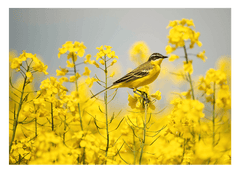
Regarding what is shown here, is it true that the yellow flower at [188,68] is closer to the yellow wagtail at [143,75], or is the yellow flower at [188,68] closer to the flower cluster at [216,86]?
the flower cluster at [216,86]

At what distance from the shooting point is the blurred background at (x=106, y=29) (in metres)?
2.67

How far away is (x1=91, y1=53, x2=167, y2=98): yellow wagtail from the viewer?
272 cm

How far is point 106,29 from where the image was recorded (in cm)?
277

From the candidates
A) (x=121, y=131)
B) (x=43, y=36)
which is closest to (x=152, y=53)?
(x=121, y=131)

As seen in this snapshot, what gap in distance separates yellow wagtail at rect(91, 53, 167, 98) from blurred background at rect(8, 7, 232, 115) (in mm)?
78

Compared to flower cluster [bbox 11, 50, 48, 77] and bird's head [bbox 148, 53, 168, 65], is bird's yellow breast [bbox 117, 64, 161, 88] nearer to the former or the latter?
bird's head [bbox 148, 53, 168, 65]

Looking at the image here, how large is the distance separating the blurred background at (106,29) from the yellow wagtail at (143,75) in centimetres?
8

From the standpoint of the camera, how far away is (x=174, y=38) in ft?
7.32

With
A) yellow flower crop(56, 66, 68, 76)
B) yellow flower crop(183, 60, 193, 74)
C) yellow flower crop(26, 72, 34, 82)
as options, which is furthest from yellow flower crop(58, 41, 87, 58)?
yellow flower crop(183, 60, 193, 74)

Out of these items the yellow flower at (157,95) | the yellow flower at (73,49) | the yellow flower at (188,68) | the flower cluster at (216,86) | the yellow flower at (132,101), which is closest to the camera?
the yellow flower at (188,68)

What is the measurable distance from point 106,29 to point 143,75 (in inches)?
23.2

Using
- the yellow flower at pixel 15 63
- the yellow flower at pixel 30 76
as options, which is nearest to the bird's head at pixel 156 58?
the yellow flower at pixel 30 76

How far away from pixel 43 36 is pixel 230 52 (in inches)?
72.3
